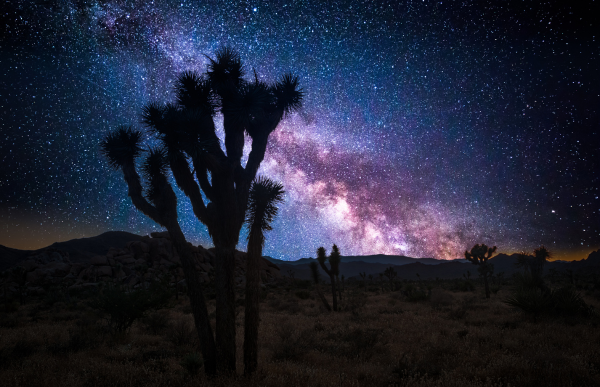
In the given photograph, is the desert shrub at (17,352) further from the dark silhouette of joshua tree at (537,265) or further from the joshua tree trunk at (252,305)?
the dark silhouette of joshua tree at (537,265)

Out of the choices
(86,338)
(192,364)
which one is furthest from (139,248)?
(192,364)

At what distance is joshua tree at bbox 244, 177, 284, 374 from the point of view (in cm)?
732

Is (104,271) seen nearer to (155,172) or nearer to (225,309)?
(155,172)

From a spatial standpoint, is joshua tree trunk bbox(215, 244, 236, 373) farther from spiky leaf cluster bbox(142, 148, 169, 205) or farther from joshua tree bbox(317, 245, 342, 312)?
joshua tree bbox(317, 245, 342, 312)

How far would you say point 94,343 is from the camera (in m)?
10.4

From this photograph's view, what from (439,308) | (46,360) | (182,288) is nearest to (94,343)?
(46,360)

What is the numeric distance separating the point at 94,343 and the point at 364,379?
9780 mm

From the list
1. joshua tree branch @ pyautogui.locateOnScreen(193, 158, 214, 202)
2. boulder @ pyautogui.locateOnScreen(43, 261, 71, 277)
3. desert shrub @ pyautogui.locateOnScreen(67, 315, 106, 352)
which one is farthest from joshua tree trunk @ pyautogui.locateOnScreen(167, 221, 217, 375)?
boulder @ pyautogui.locateOnScreen(43, 261, 71, 277)

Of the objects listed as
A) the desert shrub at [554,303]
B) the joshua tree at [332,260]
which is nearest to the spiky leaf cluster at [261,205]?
the desert shrub at [554,303]

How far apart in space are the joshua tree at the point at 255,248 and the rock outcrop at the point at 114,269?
95.9 feet

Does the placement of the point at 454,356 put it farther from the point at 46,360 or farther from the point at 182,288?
the point at 182,288

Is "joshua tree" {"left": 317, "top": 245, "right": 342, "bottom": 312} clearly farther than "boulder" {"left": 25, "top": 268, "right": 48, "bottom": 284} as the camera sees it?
No

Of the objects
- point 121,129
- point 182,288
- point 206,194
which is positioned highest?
point 121,129

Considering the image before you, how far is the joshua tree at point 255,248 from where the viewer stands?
7316mm
